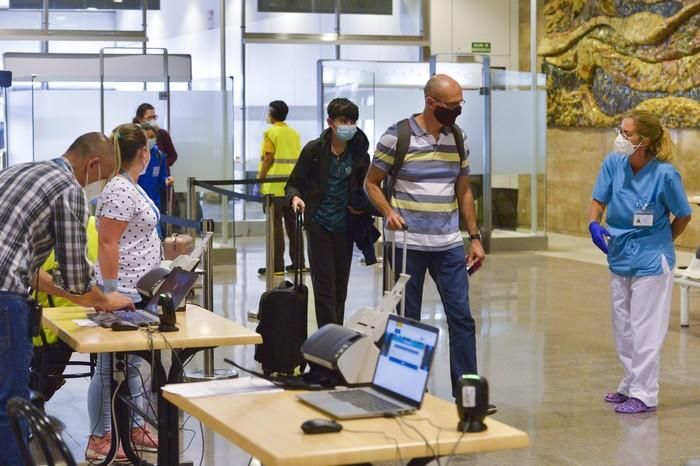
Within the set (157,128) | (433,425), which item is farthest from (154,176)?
(433,425)

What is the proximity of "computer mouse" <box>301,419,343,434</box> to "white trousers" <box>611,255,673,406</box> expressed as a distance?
3.52 metres

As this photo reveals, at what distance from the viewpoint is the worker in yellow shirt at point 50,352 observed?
237 inches

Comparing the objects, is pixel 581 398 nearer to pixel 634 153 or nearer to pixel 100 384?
pixel 634 153

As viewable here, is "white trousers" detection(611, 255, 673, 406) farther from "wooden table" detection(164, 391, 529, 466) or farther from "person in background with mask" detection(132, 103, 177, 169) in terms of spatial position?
"person in background with mask" detection(132, 103, 177, 169)

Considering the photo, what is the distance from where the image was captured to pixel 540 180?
52.0ft

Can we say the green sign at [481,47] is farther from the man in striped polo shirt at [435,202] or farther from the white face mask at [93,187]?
the white face mask at [93,187]

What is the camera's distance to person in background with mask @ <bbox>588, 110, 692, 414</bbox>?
21.6ft

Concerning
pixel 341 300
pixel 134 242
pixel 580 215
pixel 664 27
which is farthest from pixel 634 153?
pixel 580 215

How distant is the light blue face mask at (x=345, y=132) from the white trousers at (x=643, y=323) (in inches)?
63.7

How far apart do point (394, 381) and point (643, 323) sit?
318 cm

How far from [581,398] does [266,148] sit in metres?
6.15

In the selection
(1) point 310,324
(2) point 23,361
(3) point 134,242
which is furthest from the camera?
(1) point 310,324

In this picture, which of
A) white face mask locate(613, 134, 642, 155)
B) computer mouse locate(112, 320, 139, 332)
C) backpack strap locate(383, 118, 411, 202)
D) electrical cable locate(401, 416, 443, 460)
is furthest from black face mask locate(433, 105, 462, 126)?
electrical cable locate(401, 416, 443, 460)

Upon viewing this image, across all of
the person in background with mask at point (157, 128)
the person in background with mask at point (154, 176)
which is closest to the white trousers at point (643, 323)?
the person in background with mask at point (154, 176)
